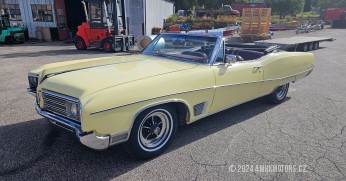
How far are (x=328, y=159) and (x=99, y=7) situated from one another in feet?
38.6

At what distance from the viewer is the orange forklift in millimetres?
12430

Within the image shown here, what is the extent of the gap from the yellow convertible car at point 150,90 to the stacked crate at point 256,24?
43.5ft

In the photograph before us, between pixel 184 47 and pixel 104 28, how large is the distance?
9611 mm

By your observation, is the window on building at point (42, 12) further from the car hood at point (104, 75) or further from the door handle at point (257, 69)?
the door handle at point (257, 69)

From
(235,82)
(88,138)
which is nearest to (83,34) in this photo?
(235,82)

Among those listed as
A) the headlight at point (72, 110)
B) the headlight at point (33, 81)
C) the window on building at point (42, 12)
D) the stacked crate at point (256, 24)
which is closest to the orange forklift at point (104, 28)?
the window on building at point (42, 12)

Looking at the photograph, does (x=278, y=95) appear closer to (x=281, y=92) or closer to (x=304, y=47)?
(x=281, y=92)

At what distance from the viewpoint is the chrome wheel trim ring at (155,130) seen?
3.03 meters

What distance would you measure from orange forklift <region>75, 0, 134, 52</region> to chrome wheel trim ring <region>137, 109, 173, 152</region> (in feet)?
32.7

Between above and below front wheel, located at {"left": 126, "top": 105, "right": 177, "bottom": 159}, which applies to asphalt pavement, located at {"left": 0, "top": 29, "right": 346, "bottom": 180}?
below

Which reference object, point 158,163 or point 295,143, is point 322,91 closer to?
point 295,143

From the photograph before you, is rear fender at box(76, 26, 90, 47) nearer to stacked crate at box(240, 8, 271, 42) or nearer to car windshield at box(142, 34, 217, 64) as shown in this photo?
car windshield at box(142, 34, 217, 64)

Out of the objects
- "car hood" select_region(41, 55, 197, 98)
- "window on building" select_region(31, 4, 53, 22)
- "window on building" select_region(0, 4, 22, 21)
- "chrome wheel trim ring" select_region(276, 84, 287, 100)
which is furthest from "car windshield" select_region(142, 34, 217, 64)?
"window on building" select_region(0, 4, 22, 21)

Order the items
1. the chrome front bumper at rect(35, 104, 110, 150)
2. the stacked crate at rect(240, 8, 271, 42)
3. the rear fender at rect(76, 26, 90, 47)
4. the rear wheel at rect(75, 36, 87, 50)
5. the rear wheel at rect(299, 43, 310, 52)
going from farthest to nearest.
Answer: the stacked crate at rect(240, 8, 271, 42) → the rear wheel at rect(75, 36, 87, 50) → the rear fender at rect(76, 26, 90, 47) → the rear wheel at rect(299, 43, 310, 52) → the chrome front bumper at rect(35, 104, 110, 150)
